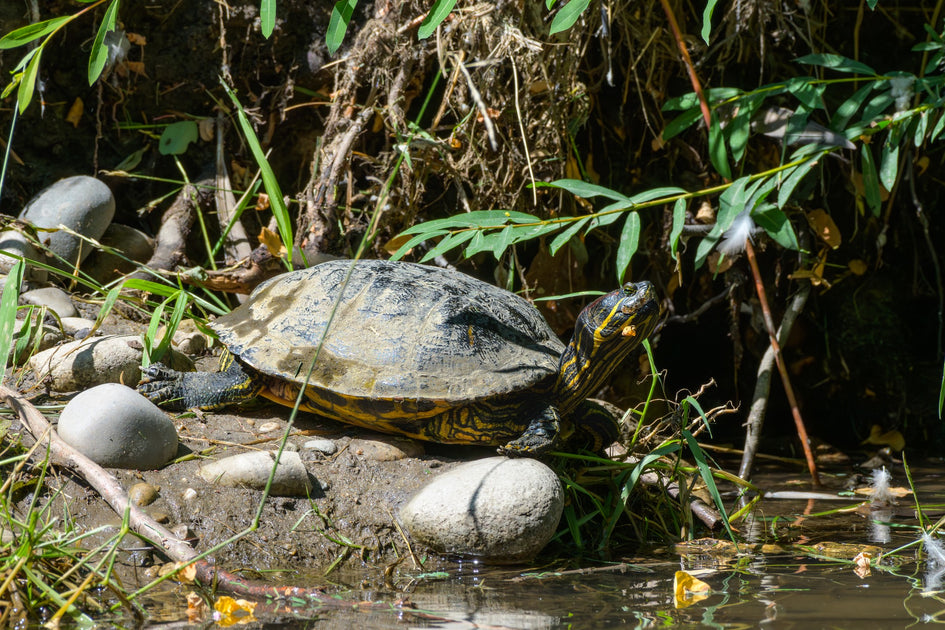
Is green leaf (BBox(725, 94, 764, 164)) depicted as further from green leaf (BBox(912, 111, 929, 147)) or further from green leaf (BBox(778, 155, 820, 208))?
green leaf (BBox(912, 111, 929, 147))

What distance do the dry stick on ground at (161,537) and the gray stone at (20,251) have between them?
153cm

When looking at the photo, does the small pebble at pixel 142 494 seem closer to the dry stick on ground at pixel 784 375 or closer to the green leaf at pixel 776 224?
the green leaf at pixel 776 224

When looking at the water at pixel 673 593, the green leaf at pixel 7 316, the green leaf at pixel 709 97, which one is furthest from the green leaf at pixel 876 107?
the green leaf at pixel 7 316

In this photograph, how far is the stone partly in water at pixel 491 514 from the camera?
8.71 ft

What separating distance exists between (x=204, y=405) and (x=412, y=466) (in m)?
0.91

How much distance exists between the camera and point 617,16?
4.24m

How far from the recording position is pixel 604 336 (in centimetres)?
303

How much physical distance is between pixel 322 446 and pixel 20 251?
195 centimetres

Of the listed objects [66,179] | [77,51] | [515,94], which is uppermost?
[77,51]

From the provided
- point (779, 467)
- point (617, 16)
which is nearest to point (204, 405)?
point (617, 16)

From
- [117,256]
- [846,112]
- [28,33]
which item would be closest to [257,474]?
[28,33]

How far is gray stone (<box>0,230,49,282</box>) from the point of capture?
388cm

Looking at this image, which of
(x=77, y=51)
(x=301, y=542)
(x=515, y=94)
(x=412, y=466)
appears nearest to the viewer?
(x=301, y=542)

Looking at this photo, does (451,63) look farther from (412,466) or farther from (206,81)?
(412,466)
